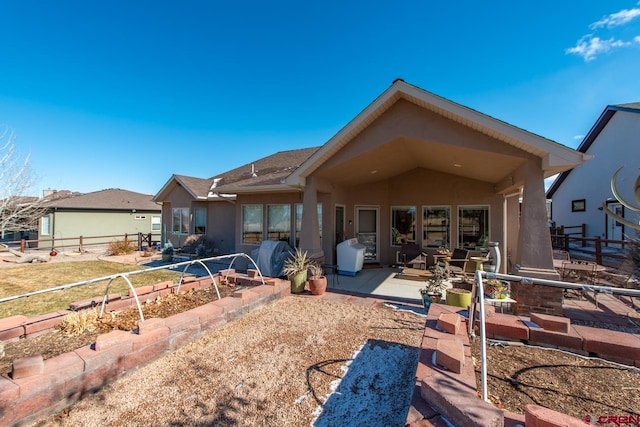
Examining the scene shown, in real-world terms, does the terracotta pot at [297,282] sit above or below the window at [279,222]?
below

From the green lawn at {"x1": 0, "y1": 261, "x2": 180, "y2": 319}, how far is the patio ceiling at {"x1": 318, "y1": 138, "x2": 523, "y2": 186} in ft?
22.9

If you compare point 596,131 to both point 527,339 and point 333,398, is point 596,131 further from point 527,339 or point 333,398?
point 333,398

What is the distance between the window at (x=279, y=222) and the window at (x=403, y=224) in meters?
4.40

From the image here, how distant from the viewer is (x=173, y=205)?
16.1 meters

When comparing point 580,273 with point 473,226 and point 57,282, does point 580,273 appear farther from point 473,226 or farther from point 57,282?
point 57,282

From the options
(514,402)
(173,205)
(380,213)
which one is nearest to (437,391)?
(514,402)

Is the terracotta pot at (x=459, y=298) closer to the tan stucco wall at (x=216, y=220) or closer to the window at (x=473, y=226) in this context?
the window at (x=473, y=226)

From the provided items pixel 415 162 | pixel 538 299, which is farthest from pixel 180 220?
pixel 538 299

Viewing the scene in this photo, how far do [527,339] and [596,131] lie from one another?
17.7 meters

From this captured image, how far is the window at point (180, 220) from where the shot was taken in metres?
15.5

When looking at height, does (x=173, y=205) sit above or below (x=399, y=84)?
Result: below

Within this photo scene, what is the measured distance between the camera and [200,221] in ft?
49.2

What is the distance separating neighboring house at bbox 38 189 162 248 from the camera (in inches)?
775

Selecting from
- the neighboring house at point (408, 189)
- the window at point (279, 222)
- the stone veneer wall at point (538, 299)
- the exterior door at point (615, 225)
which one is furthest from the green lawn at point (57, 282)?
the exterior door at point (615, 225)
